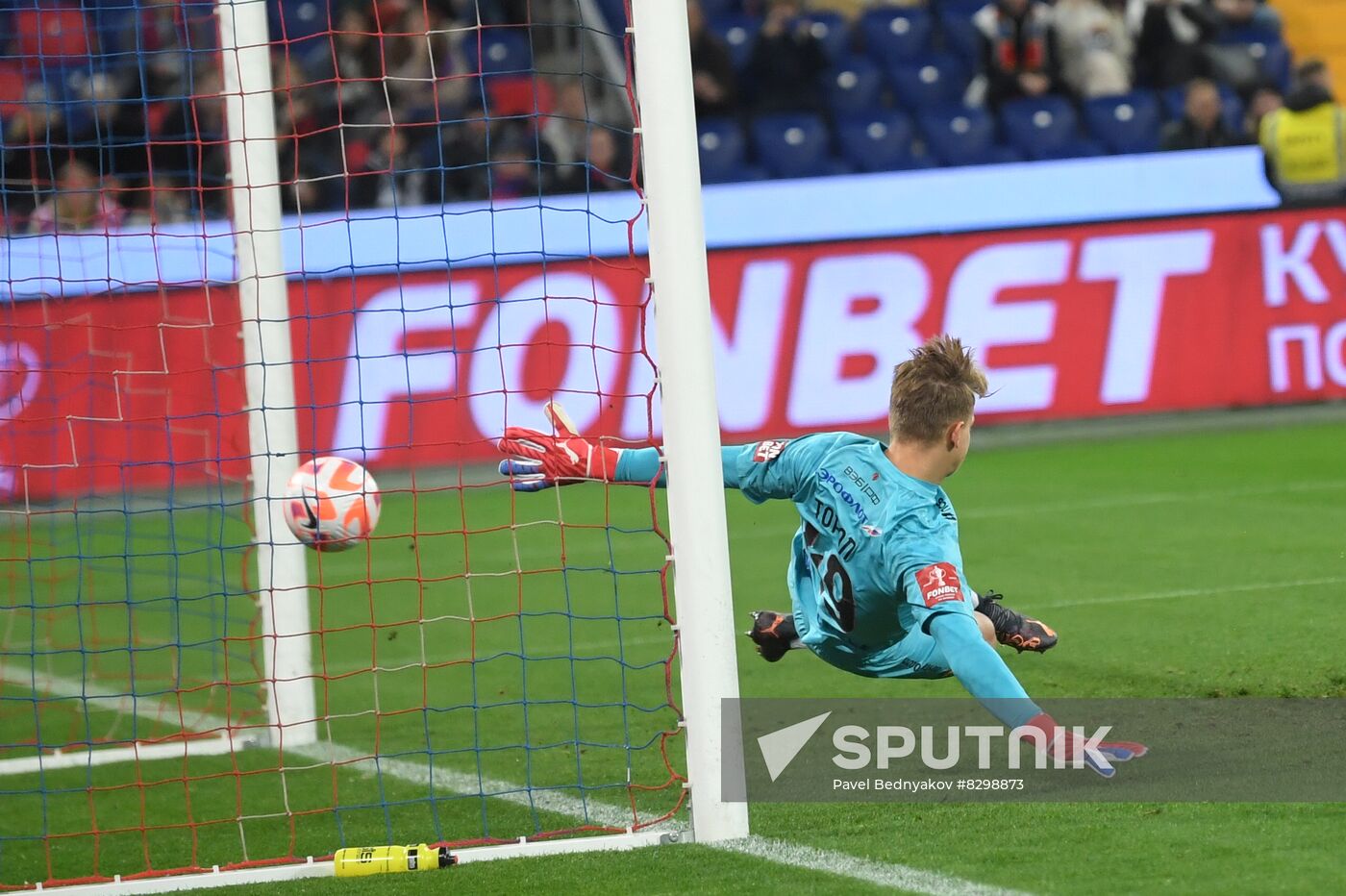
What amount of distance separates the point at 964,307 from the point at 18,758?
8.62 metres

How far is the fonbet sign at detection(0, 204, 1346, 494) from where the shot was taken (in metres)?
12.5

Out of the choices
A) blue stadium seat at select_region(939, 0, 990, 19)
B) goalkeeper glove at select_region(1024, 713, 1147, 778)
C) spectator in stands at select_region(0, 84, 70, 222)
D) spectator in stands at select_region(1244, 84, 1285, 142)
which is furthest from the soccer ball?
blue stadium seat at select_region(939, 0, 990, 19)

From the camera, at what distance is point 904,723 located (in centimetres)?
593

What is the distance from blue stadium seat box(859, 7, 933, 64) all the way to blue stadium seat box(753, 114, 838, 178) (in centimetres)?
189

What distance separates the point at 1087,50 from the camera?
16953 mm

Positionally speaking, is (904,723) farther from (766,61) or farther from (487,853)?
(766,61)

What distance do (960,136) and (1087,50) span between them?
1875mm

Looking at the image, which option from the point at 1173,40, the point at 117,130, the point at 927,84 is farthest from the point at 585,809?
the point at 1173,40

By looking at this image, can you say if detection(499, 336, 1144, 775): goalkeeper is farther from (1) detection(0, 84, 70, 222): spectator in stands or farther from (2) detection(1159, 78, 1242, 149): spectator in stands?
(2) detection(1159, 78, 1242, 149): spectator in stands

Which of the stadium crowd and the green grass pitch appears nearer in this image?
the green grass pitch

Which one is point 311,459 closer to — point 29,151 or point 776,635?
point 776,635

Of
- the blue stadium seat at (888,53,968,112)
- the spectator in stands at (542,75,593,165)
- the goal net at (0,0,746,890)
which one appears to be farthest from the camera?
the blue stadium seat at (888,53,968,112)

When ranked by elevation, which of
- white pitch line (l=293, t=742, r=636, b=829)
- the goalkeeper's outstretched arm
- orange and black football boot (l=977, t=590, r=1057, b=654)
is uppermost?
the goalkeeper's outstretched arm

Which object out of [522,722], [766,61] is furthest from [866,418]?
[522,722]
